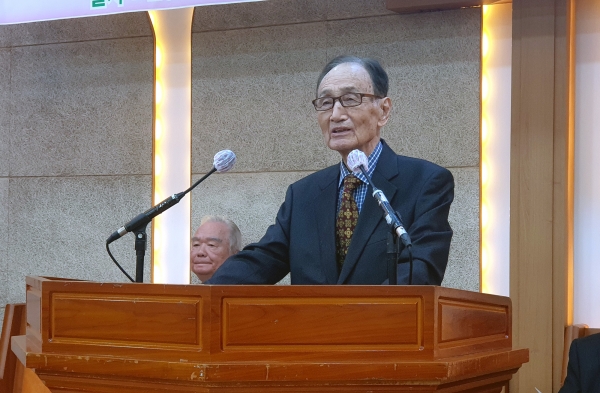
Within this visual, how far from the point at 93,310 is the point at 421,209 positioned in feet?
3.49

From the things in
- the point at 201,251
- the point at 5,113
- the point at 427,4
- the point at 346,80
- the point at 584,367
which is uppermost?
the point at 427,4

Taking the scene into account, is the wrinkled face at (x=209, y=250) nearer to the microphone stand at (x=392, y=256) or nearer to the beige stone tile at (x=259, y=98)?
the beige stone tile at (x=259, y=98)

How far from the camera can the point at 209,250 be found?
3.88m

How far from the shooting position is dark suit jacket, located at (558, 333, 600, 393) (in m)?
2.90

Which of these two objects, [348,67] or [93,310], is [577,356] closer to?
[348,67]

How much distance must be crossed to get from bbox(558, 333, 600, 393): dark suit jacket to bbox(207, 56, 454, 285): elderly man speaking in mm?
845

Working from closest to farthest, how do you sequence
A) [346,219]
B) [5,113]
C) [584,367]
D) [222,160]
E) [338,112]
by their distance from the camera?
[222,160] → [346,219] → [338,112] → [584,367] → [5,113]

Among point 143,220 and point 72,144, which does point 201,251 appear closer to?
point 72,144

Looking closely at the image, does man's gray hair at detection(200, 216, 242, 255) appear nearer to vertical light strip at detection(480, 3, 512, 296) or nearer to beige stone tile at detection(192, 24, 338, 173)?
beige stone tile at detection(192, 24, 338, 173)

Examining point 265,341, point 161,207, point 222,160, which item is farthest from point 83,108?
point 265,341

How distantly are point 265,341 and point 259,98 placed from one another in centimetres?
256

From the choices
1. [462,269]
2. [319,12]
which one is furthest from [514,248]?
[319,12]

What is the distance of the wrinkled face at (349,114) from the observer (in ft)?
9.00

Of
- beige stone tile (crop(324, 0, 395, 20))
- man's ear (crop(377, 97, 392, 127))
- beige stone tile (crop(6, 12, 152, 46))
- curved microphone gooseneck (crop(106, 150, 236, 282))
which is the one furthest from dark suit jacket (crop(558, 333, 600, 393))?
beige stone tile (crop(6, 12, 152, 46))
